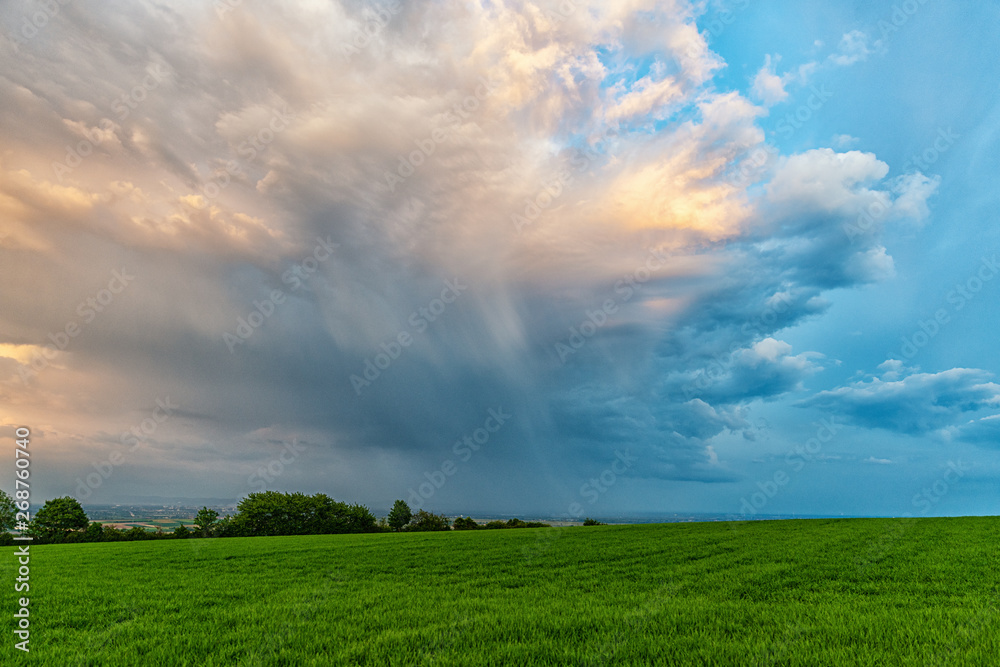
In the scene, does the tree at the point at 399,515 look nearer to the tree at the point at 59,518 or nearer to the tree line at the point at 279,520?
the tree line at the point at 279,520

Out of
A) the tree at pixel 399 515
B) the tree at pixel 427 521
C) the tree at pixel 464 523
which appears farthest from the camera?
the tree at pixel 399 515

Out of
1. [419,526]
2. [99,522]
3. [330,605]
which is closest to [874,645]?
[330,605]

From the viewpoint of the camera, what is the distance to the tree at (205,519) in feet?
244

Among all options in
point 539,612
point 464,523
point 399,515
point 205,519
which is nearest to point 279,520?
point 205,519

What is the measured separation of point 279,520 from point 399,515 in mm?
22435

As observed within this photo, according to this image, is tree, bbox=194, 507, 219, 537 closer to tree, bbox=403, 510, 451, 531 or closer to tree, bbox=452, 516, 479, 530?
tree, bbox=403, 510, 451, 531

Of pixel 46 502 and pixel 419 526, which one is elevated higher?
pixel 46 502

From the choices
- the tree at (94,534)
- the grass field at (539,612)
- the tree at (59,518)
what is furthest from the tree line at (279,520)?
the grass field at (539,612)

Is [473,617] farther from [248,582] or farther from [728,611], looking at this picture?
[248,582]

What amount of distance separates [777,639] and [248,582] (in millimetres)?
15111

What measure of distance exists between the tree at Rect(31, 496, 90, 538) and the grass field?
213 feet

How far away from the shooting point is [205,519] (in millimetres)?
75375

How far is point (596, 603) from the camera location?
10.6m

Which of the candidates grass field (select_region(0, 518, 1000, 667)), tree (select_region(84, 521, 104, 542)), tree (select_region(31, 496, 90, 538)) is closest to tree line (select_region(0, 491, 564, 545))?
tree (select_region(31, 496, 90, 538))
